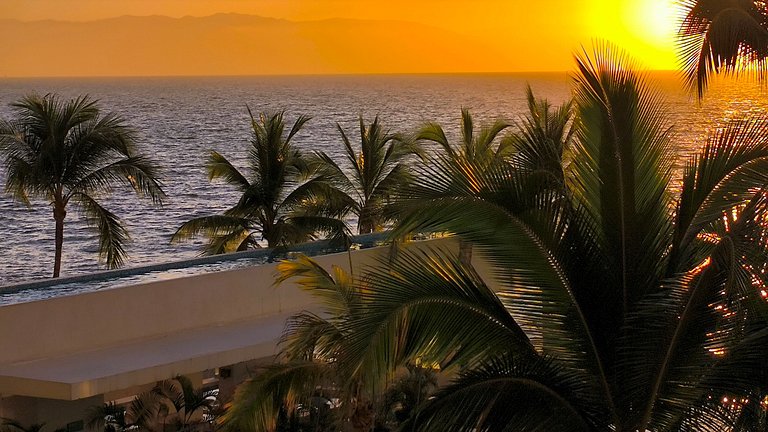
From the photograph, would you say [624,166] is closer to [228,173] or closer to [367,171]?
[228,173]

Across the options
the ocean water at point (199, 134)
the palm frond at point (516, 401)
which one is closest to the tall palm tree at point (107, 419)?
the palm frond at point (516, 401)

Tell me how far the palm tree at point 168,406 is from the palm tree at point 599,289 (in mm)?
5165

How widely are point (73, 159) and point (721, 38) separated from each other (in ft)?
50.0

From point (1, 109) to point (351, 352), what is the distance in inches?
4984

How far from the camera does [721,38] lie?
12258 millimetres

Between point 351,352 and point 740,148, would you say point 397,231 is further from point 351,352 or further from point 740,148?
point 740,148

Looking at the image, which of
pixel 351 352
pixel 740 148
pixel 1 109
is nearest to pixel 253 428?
pixel 351 352

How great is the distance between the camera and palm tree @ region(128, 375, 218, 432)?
1220cm

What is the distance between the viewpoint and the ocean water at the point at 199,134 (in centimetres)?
5166

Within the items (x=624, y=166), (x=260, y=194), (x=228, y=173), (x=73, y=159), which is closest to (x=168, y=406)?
(x=624, y=166)

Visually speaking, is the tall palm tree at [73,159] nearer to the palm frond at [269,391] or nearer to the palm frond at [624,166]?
the palm frond at [269,391]

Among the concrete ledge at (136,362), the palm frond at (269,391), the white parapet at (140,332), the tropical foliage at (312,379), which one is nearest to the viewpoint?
the tropical foliage at (312,379)

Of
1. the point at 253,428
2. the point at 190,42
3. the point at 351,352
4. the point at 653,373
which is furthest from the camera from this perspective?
the point at 190,42

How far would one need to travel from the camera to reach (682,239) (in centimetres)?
805
